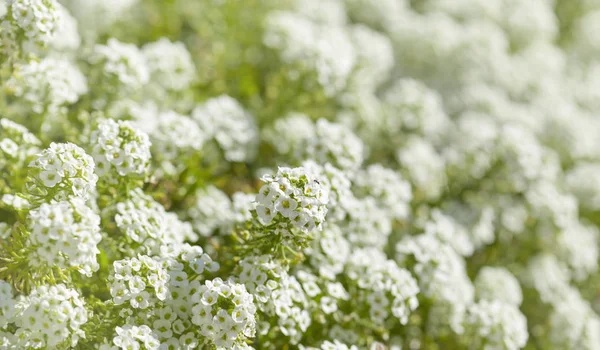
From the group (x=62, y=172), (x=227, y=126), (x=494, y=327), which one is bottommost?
(x=62, y=172)

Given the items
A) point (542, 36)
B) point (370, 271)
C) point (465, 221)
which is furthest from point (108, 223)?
point (542, 36)

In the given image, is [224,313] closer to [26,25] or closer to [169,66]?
[26,25]

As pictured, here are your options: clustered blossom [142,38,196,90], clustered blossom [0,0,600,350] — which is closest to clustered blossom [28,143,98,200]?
clustered blossom [0,0,600,350]

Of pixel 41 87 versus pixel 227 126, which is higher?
pixel 227 126

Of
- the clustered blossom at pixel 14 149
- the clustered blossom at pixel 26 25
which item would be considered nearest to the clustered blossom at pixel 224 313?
the clustered blossom at pixel 14 149

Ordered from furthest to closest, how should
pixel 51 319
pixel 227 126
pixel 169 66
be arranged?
pixel 169 66
pixel 227 126
pixel 51 319

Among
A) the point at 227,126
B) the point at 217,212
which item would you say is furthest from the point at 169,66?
the point at 217,212

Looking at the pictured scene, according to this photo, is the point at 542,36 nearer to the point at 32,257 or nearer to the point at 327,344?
the point at 327,344

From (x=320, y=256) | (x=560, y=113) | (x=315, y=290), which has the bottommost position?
(x=315, y=290)
